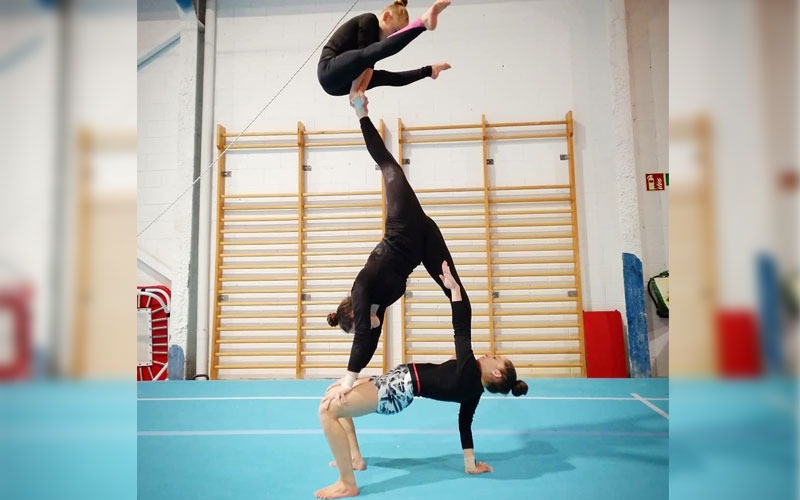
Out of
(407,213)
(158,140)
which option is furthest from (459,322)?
(158,140)

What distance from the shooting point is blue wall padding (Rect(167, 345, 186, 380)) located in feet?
18.0

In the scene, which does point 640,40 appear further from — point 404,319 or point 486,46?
point 404,319

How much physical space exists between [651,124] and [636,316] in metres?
2.01

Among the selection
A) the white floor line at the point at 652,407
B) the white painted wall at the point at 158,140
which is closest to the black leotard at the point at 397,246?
the white floor line at the point at 652,407

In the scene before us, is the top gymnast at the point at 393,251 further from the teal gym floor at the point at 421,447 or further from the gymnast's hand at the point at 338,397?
the teal gym floor at the point at 421,447

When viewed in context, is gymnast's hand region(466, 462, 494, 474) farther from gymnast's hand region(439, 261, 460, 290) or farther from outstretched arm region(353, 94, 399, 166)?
outstretched arm region(353, 94, 399, 166)

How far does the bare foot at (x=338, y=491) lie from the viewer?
2.37 m

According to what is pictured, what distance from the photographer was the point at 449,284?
8.75 feet

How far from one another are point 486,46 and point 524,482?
4.60 meters

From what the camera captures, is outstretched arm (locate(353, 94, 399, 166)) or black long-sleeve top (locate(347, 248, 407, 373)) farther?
outstretched arm (locate(353, 94, 399, 166))
